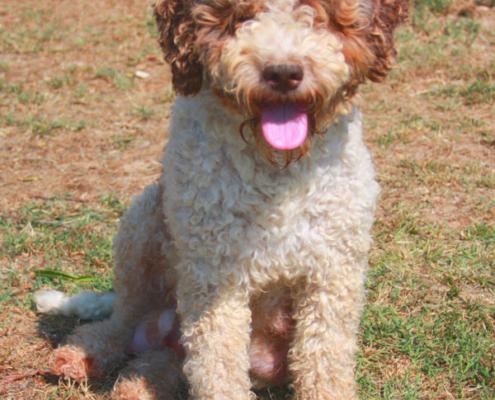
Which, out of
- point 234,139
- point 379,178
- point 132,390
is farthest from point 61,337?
point 379,178

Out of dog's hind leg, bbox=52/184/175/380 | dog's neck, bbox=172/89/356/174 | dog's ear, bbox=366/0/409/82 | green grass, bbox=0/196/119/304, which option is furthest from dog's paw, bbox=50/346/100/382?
dog's ear, bbox=366/0/409/82

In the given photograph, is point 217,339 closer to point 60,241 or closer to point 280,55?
point 280,55

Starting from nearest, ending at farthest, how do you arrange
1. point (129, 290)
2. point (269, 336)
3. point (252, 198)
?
1. point (252, 198)
2. point (269, 336)
3. point (129, 290)

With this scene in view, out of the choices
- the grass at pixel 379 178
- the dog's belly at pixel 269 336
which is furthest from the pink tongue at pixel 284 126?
the grass at pixel 379 178

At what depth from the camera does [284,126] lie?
7.61 feet

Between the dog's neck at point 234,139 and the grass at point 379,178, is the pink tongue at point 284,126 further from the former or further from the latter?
the grass at point 379,178

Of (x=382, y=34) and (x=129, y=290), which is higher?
(x=382, y=34)

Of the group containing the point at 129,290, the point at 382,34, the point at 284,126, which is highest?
the point at 382,34

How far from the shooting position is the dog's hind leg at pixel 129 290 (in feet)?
10.3

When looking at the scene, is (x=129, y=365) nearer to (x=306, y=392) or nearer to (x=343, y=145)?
(x=306, y=392)

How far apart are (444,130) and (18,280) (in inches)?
136

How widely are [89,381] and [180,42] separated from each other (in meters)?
1.73

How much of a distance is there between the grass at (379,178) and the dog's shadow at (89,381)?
0.03 ft

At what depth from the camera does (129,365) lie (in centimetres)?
313
